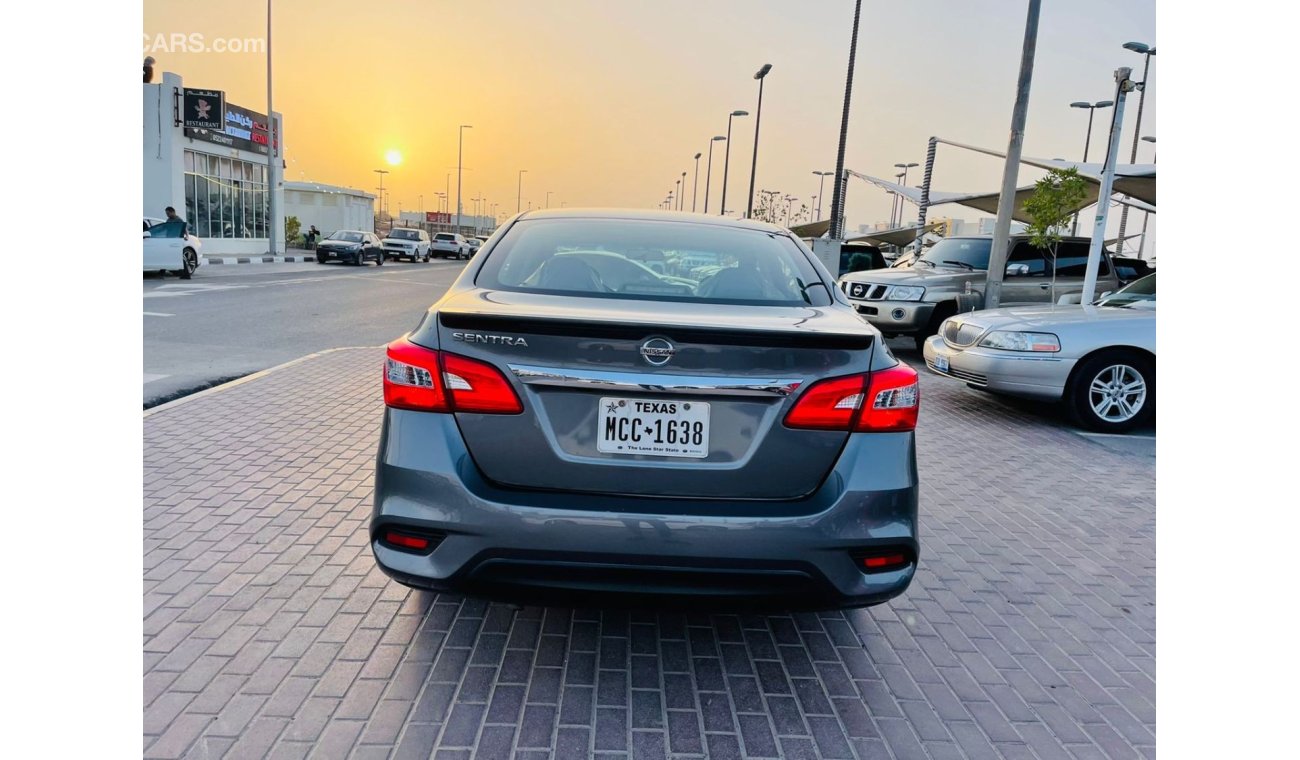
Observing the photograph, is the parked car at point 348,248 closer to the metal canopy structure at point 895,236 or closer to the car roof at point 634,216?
the metal canopy structure at point 895,236

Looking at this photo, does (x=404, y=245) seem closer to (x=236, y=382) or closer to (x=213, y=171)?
(x=213, y=171)

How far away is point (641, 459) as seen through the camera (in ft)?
8.48

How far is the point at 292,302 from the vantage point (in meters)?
16.8

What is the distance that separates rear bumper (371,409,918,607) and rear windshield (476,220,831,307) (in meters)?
0.77

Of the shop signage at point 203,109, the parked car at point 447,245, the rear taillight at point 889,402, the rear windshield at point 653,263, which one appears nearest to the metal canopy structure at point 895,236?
the parked car at point 447,245

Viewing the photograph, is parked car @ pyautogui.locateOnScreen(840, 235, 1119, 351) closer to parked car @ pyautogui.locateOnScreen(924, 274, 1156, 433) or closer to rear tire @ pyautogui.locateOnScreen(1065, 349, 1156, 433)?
parked car @ pyautogui.locateOnScreen(924, 274, 1156, 433)

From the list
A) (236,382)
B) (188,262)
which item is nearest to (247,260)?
(188,262)

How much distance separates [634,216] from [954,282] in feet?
31.2

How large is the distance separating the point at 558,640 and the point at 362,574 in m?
→ 1.04

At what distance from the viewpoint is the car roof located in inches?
155

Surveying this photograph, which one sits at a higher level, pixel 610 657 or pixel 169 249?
pixel 169 249

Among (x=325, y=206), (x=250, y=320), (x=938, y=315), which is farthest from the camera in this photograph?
(x=325, y=206)

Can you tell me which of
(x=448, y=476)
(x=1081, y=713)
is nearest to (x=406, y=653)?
(x=448, y=476)

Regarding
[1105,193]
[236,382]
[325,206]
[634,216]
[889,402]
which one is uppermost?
[325,206]
